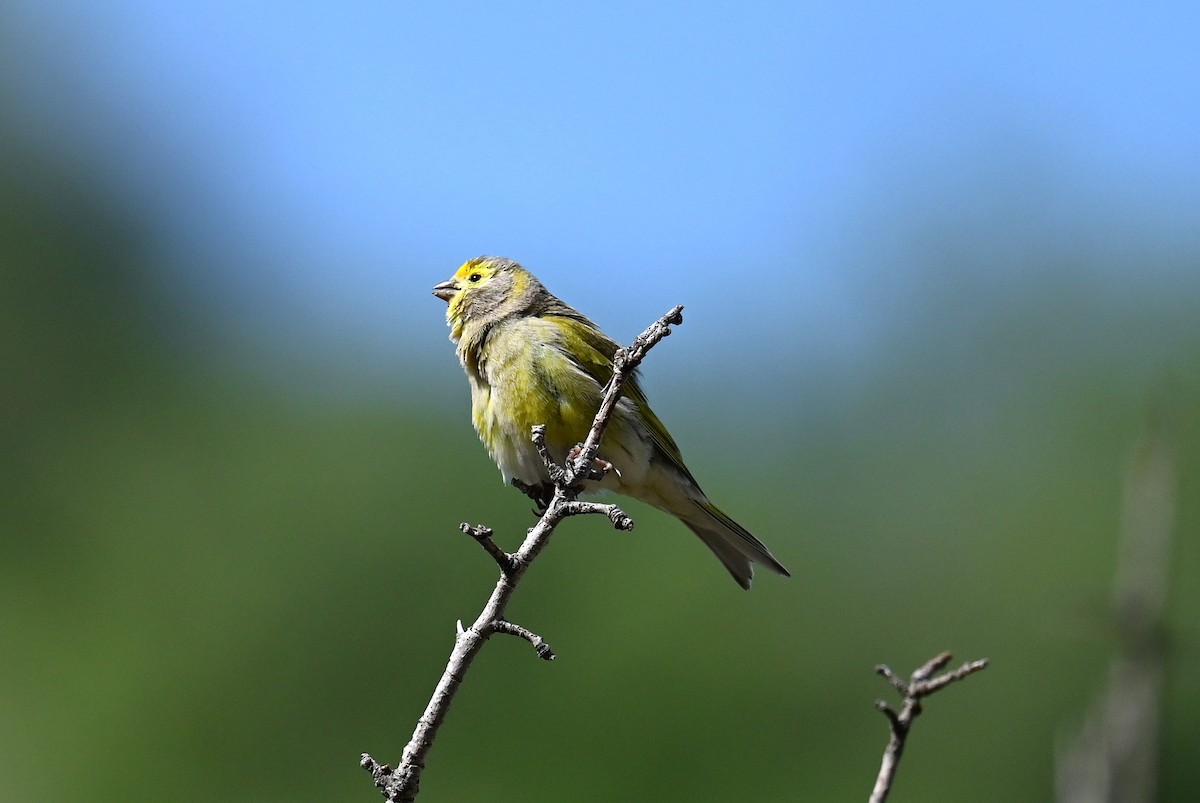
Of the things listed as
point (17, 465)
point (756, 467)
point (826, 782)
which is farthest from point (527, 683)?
point (17, 465)

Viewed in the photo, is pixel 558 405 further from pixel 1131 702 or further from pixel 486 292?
pixel 1131 702

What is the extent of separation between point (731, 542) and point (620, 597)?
19.9 metres

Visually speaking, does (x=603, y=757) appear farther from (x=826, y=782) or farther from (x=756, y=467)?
(x=756, y=467)

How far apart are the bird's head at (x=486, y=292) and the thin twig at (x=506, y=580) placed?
9.09 ft

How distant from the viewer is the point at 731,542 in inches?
292

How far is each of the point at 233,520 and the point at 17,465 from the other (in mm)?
13534

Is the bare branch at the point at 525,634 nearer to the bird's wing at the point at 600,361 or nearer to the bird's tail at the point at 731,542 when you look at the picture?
the bird's wing at the point at 600,361

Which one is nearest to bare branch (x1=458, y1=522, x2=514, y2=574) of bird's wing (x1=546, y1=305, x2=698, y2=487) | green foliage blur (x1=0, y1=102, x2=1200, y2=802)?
bird's wing (x1=546, y1=305, x2=698, y2=487)

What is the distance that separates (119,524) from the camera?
3994 cm

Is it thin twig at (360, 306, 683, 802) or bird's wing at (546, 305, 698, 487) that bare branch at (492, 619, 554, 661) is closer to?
thin twig at (360, 306, 683, 802)

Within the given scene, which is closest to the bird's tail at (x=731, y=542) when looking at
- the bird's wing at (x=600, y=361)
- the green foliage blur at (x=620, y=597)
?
the bird's wing at (x=600, y=361)

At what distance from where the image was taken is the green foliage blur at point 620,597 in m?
23.1

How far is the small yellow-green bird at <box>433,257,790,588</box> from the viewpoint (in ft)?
22.2

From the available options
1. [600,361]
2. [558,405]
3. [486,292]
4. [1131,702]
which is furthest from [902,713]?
[486,292]
